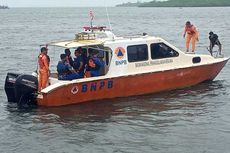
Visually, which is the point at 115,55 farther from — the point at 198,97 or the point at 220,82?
the point at 220,82

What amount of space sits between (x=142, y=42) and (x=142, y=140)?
5.14 m

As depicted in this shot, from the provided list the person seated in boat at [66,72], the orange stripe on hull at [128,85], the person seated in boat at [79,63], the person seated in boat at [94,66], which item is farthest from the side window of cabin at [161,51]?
the person seated in boat at [66,72]

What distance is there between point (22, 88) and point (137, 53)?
395 cm

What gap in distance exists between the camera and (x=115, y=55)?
1598cm

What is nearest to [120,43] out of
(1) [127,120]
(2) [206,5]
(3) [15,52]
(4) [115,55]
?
(4) [115,55]

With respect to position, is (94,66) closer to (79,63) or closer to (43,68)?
(79,63)

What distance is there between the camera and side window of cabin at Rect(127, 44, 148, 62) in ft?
53.5

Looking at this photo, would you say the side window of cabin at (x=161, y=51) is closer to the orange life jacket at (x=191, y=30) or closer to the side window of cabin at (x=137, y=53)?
the side window of cabin at (x=137, y=53)

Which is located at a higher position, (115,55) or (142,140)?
(115,55)

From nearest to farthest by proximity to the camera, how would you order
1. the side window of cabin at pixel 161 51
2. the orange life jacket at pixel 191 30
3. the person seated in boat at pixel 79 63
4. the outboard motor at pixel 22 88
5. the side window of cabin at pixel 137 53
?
the outboard motor at pixel 22 88 → the person seated in boat at pixel 79 63 → the side window of cabin at pixel 137 53 → the side window of cabin at pixel 161 51 → the orange life jacket at pixel 191 30

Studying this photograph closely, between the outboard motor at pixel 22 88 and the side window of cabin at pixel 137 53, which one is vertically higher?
the side window of cabin at pixel 137 53

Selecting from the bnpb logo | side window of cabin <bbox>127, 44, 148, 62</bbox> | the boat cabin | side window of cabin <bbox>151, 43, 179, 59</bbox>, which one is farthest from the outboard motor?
side window of cabin <bbox>151, 43, 179, 59</bbox>

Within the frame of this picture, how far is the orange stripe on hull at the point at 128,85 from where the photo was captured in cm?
1513

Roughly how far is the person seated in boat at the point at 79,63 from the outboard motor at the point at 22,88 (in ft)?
4.41
